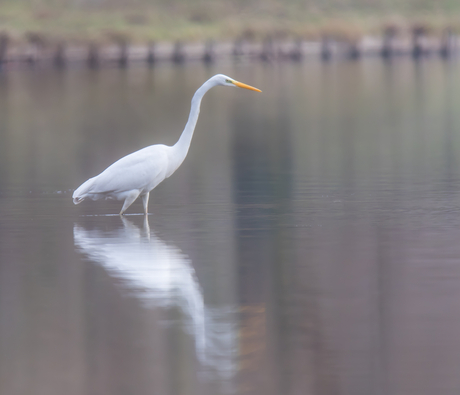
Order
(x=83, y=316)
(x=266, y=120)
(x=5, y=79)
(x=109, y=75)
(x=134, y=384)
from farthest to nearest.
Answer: (x=109, y=75)
(x=5, y=79)
(x=266, y=120)
(x=83, y=316)
(x=134, y=384)

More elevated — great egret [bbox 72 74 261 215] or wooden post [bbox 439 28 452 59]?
wooden post [bbox 439 28 452 59]

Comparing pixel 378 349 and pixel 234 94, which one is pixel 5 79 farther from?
pixel 378 349

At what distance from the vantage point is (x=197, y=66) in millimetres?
55438

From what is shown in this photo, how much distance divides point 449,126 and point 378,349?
52.4ft

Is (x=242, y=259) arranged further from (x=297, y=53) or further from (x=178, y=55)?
(x=297, y=53)

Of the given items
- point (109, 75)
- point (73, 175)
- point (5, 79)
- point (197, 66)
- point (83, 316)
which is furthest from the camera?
point (197, 66)

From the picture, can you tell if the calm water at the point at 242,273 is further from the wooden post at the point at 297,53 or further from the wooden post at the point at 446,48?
the wooden post at the point at 446,48

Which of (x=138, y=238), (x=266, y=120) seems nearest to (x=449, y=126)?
(x=266, y=120)

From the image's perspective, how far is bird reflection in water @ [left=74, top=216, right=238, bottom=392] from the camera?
233 inches

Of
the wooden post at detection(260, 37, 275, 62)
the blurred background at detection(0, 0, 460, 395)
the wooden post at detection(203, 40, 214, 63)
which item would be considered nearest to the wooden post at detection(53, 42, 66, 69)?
the wooden post at detection(203, 40, 214, 63)

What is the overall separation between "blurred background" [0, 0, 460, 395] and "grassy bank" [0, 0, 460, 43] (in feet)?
166

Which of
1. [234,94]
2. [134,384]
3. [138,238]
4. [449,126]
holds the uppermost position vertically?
[234,94]

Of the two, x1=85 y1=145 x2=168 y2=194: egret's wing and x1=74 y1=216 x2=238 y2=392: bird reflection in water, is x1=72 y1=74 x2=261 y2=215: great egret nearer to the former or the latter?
x1=85 y1=145 x2=168 y2=194: egret's wing

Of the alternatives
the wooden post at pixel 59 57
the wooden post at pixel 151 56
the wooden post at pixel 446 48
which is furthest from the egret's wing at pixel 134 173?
the wooden post at pixel 446 48
